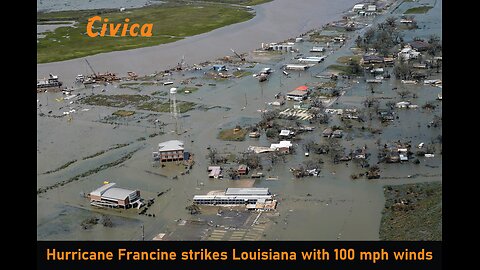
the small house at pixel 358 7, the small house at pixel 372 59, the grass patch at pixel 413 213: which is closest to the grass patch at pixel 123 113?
the grass patch at pixel 413 213

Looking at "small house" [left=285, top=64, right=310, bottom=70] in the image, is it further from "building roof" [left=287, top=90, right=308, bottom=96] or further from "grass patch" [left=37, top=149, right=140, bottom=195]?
"grass patch" [left=37, top=149, right=140, bottom=195]

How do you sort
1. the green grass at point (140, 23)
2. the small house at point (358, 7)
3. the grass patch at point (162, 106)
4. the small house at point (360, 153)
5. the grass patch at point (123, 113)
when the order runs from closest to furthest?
the small house at point (360, 153)
the grass patch at point (123, 113)
the grass patch at point (162, 106)
the green grass at point (140, 23)
the small house at point (358, 7)

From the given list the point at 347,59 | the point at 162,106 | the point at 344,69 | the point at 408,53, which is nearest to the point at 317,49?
the point at 347,59

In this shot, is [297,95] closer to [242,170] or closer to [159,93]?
[159,93]

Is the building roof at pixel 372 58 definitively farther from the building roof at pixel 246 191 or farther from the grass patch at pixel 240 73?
the building roof at pixel 246 191

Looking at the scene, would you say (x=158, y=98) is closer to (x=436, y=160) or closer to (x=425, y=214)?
(x=436, y=160)

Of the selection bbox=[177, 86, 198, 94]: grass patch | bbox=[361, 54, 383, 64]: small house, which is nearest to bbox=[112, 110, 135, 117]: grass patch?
bbox=[177, 86, 198, 94]: grass patch
